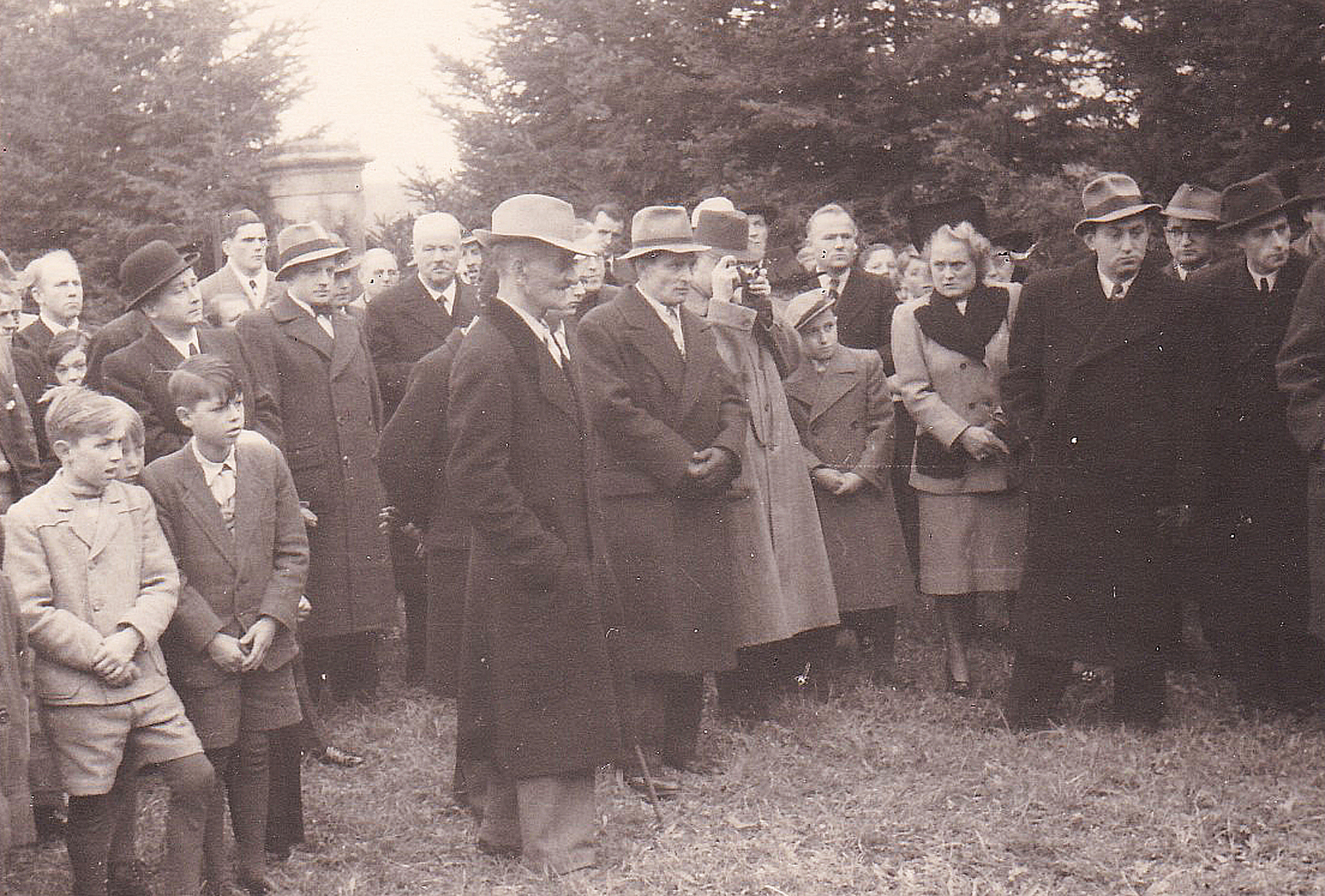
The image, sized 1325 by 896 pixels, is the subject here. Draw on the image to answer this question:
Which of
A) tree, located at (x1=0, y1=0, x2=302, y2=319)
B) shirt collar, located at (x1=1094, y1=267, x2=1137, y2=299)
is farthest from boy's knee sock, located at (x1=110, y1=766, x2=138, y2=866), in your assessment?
tree, located at (x1=0, y1=0, x2=302, y2=319)

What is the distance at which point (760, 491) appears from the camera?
666 cm

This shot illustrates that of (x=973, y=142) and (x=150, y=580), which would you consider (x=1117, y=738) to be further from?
(x=973, y=142)

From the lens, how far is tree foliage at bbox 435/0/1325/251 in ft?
29.3

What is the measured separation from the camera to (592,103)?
1309 cm

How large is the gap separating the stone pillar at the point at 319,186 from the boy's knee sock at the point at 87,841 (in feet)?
32.2

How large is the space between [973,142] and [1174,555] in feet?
14.8

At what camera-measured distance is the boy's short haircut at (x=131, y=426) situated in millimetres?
4609

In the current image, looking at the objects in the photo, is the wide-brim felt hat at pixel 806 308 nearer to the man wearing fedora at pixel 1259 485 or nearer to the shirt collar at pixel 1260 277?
the man wearing fedora at pixel 1259 485

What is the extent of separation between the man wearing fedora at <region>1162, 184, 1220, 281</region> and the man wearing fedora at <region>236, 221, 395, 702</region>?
4060mm

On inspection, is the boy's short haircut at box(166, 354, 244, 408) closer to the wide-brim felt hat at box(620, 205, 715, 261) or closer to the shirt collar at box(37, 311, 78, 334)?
the wide-brim felt hat at box(620, 205, 715, 261)

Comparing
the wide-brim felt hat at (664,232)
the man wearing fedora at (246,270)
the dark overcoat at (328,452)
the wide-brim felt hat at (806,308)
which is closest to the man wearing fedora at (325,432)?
the dark overcoat at (328,452)

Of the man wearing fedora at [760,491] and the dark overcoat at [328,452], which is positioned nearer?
the man wearing fedora at [760,491]

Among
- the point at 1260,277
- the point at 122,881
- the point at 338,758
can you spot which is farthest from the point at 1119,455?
the point at 122,881

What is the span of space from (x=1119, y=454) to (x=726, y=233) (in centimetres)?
191
